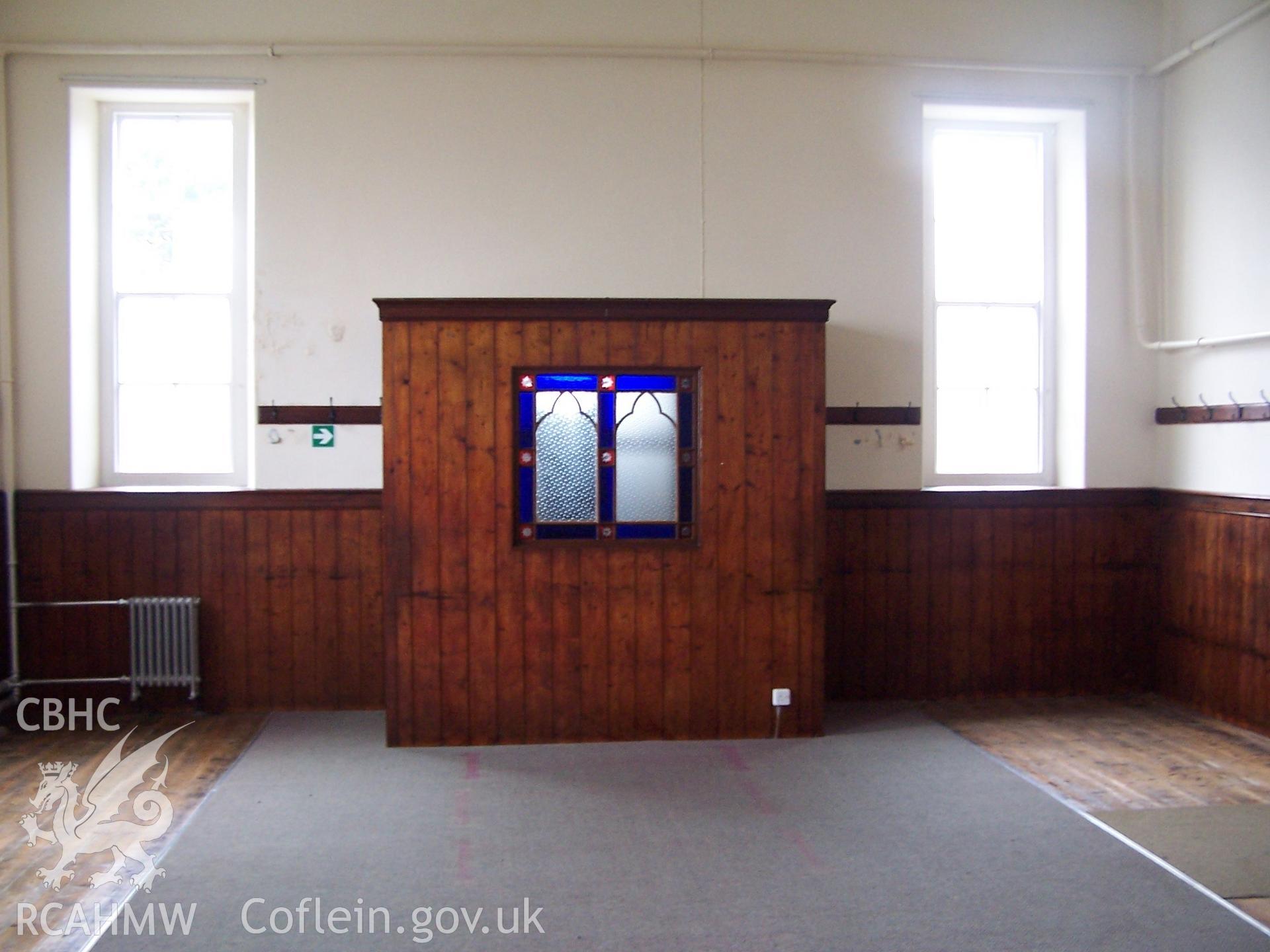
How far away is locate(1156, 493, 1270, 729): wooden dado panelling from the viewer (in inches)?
194

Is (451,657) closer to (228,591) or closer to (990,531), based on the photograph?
(228,591)

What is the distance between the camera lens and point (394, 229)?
17.5 feet

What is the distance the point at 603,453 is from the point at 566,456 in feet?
0.60

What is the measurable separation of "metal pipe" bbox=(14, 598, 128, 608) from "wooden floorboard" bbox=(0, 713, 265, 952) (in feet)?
2.00

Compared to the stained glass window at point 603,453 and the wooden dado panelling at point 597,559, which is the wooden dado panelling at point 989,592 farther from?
the stained glass window at point 603,453

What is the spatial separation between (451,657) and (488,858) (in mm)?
1425

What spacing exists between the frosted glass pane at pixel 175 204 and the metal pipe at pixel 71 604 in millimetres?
1745

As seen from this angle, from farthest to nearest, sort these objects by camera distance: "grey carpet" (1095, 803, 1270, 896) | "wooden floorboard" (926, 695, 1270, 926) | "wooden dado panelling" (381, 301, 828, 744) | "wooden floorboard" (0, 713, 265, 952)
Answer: "wooden dado panelling" (381, 301, 828, 744) < "wooden floorboard" (926, 695, 1270, 926) < "grey carpet" (1095, 803, 1270, 896) < "wooden floorboard" (0, 713, 265, 952)

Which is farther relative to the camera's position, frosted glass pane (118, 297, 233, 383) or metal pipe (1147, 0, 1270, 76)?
frosted glass pane (118, 297, 233, 383)

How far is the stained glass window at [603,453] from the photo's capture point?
474cm

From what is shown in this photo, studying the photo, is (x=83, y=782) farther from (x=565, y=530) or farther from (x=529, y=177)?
(x=529, y=177)

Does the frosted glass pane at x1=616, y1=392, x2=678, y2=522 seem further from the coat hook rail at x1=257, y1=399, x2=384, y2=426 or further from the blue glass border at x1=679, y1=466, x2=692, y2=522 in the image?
the coat hook rail at x1=257, y1=399, x2=384, y2=426

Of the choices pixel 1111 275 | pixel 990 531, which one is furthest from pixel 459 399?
pixel 1111 275

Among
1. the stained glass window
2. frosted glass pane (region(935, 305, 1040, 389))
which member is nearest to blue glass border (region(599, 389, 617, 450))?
the stained glass window
